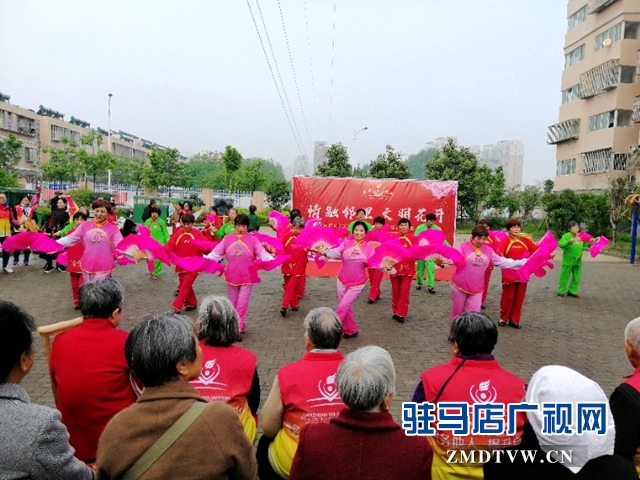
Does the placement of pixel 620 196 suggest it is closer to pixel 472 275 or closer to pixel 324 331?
pixel 472 275

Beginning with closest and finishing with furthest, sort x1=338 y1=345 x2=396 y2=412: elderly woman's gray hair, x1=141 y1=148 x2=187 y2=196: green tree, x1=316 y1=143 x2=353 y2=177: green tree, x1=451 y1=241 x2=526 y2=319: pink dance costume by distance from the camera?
1. x1=338 y1=345 x2=396 y2=412: elderly woman's gray hair
2. x1=451 y1=241 x2=526 y2=319: pink dance costume
3. x1=316 y1=143 x2=353 y2=177: green tree
4. x1=141 y1=148 x2=187 y2=196: green tree

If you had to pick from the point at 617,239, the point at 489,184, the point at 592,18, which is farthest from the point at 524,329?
the point at 592,18

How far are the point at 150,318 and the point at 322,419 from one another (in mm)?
1108

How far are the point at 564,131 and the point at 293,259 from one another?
31817 millimetres

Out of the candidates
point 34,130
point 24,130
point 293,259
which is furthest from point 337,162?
point 34,130

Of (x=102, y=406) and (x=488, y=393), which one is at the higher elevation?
(x=488, y=393)

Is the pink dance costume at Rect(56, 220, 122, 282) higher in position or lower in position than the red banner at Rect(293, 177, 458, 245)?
lower

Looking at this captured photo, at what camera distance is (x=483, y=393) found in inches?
101

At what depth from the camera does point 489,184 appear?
34.2m

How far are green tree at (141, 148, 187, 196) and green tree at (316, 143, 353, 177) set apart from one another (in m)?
14.1

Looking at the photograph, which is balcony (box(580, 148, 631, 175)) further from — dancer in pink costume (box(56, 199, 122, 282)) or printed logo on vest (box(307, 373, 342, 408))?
printed logo on vest (box(307, 373, 342, 408))

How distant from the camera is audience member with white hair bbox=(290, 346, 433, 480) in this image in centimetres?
183

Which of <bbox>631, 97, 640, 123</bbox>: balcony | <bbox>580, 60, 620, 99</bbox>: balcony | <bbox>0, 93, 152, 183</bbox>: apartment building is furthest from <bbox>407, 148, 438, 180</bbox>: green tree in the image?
<bbox>631, 97, 640, 123</bbox>: balcony

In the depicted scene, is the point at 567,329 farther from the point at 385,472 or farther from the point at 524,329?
the point at 385,472
